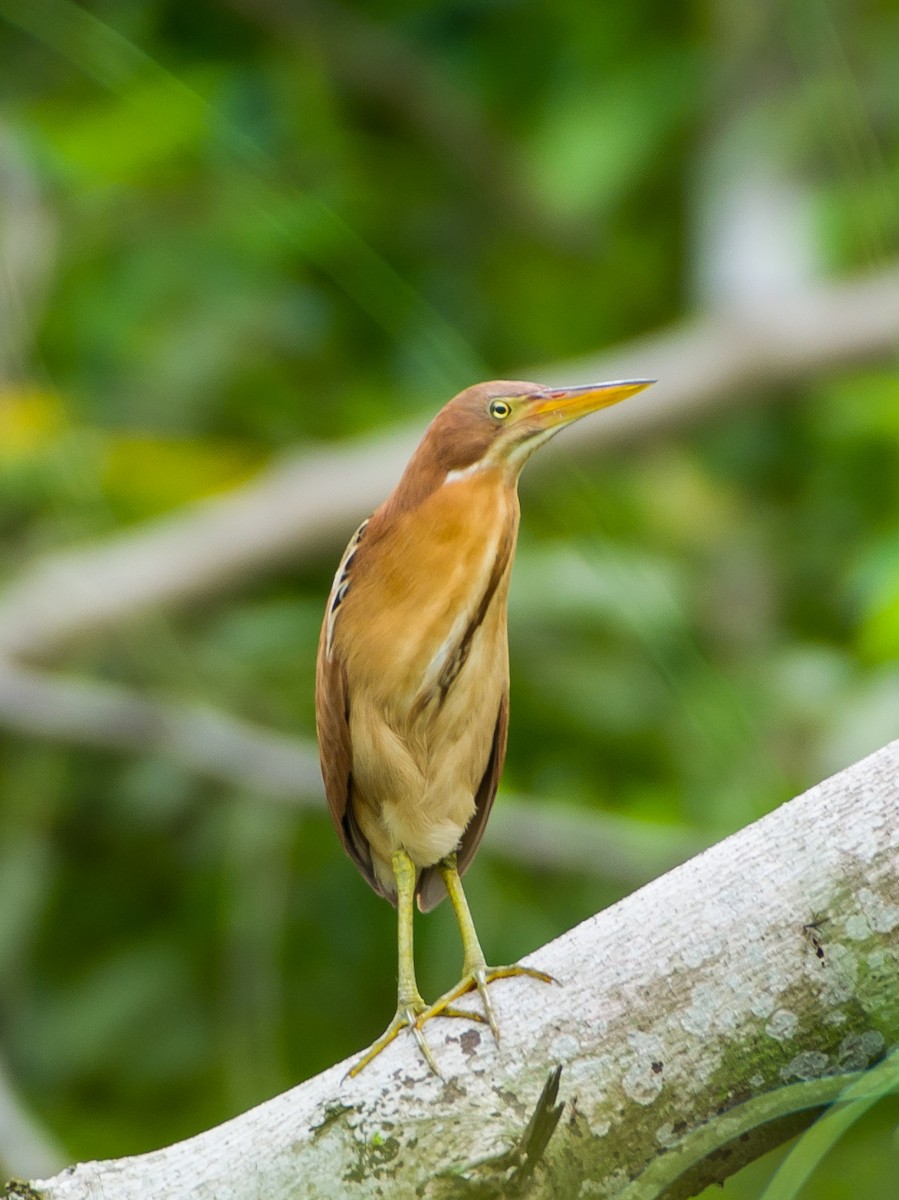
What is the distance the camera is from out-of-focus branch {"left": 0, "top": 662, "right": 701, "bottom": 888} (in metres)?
2.73

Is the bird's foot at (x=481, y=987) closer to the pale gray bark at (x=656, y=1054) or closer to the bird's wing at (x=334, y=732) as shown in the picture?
the pale gray bark at (x=656, y=1054)

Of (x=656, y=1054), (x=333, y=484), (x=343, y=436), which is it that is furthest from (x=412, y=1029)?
(x=343, y=436)

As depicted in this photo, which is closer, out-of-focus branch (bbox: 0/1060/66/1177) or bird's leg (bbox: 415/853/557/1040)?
bird's leg (bbox: 415/853/557/1040)

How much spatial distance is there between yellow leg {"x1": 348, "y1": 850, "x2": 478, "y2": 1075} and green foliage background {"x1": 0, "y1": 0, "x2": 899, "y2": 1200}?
3.72 ft

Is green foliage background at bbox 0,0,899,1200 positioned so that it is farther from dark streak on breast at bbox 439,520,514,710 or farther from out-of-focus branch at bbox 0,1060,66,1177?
dark streak on breast at bbox 439,520,514,710

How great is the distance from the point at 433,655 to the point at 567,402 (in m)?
0.24

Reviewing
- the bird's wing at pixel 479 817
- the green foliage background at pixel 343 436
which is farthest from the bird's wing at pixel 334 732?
the green foliage background at pixel 343 436

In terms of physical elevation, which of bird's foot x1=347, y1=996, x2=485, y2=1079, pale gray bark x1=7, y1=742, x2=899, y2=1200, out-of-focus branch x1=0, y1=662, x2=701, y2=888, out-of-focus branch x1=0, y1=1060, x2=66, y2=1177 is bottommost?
pale gray bark x1=7, y1=742, x2=899, y2=1200

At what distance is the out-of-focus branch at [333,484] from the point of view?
3381 millimetres

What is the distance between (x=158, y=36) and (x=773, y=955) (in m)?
3.47

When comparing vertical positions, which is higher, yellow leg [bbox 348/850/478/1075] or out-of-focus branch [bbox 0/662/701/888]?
out-of-focus branch [bbox 0/662/701/888]

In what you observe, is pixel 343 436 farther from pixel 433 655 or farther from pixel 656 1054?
pixel 656 1054

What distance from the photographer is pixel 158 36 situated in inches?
156

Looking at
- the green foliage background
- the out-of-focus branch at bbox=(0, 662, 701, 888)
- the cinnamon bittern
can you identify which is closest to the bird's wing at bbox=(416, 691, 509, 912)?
the cinnamon bittern
